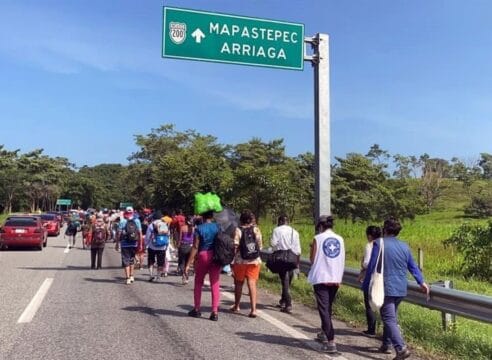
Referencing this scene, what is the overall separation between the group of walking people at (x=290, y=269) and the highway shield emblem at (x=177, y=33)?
3796 mm

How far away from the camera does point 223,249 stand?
855cm

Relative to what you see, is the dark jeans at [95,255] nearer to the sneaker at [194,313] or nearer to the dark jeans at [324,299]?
the sneaker at [194,313]

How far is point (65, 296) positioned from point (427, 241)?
19.9m

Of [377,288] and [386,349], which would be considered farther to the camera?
[386,349]

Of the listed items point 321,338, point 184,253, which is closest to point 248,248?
point 321,338

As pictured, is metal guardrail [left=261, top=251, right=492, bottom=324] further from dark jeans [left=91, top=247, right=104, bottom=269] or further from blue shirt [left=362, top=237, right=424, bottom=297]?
dark jeans [left=91, top=247, right=104, bottom=269]

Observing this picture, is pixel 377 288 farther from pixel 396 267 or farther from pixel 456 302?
pixel 456 302

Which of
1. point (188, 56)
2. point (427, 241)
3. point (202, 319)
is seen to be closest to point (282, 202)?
point (427, 241)

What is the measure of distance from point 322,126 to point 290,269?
3707mm

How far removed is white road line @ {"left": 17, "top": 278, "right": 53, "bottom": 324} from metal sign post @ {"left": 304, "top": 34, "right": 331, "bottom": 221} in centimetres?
583

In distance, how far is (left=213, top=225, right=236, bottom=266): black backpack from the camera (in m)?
8.51

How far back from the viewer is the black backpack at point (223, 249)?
8.51m

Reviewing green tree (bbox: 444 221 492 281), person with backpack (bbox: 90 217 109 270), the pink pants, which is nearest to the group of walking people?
the pink pants

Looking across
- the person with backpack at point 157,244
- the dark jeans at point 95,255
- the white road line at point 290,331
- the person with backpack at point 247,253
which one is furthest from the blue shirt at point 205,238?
the dark jeans at point 95,255
